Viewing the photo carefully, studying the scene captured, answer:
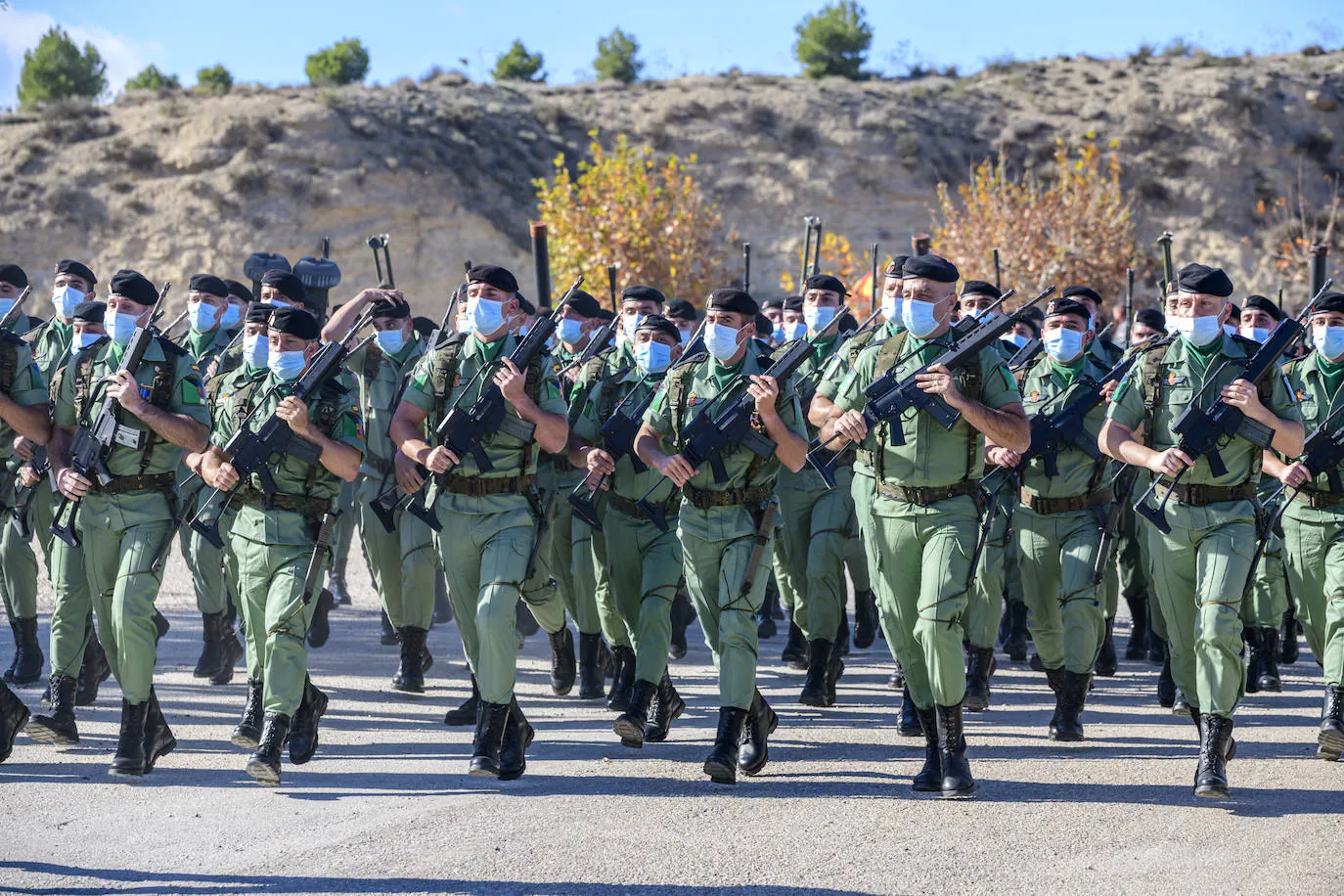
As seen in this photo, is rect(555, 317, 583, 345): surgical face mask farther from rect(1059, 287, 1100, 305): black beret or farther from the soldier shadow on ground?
the soldier shadow on ground

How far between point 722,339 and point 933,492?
135 cm

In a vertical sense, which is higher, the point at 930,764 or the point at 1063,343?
the point at 1063,343

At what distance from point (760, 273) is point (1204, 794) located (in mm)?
31120

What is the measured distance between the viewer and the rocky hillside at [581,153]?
107 feet

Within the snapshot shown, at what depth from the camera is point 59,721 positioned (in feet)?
22.4

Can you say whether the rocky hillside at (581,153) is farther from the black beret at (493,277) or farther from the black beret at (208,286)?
the black beret at (493,277)

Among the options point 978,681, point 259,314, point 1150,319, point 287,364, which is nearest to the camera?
point 287,364

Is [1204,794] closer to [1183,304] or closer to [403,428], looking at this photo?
[1183,304]

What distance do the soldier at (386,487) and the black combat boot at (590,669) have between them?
3.10ft

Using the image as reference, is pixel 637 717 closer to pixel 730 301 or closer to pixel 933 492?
pixel 933 492

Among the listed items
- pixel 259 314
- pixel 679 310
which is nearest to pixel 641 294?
pixel 679 310

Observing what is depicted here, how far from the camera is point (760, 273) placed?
120ft

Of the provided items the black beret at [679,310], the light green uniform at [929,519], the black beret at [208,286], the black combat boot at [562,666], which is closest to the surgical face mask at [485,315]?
the light green uniform at [929,519]

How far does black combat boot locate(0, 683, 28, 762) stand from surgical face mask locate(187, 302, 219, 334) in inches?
111
